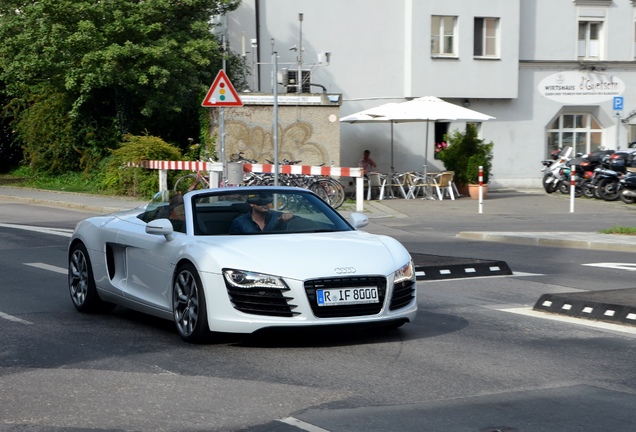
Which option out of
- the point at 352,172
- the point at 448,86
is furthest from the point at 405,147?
the point at 352,172

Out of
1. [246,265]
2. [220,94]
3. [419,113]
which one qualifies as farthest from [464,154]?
[246,265]

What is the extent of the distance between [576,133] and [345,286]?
111ft

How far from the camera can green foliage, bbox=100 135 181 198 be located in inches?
1198

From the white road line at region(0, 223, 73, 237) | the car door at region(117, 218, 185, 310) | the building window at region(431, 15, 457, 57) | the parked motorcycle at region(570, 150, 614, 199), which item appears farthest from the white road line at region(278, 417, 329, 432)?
the building window at region(431, 15, 457, 57)

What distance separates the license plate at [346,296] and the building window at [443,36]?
30.1 m

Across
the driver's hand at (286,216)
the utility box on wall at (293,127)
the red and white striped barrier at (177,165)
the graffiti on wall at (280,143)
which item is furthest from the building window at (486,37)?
the driver's hand at (286,216)

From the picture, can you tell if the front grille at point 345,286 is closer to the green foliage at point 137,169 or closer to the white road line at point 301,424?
the white road line at point 301,424

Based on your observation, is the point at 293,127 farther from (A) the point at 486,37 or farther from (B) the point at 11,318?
(B) the point at 11,318

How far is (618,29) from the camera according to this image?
39.9 metres

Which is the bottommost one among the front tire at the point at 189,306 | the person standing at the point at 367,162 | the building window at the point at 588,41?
the person standing at the point at 367,162

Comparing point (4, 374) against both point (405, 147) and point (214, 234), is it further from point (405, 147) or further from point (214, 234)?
point (405, 147)

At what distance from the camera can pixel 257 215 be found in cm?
930

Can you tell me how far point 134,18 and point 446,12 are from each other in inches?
451

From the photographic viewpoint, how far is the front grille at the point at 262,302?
8086mm
